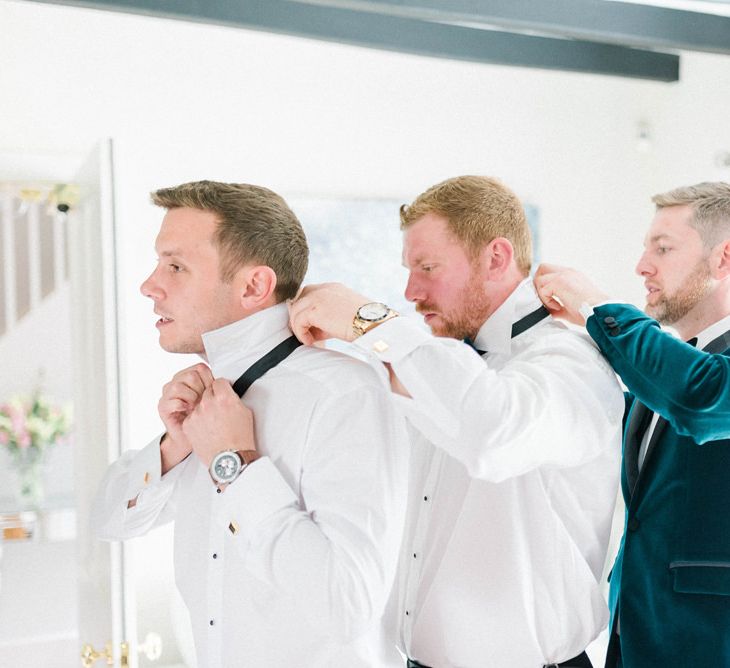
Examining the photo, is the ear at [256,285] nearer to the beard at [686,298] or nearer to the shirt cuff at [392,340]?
the shirt cuff at [392,340]

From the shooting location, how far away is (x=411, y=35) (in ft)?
14.2

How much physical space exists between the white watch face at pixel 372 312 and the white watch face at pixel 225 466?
0.29 meters

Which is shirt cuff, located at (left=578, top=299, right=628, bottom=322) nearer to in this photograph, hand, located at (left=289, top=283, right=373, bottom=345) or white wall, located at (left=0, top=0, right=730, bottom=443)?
hand, located at (left=289, top=283, right=373, bottom=345)

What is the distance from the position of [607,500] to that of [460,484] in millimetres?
269

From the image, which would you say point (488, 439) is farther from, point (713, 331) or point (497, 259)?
point (713, 331)

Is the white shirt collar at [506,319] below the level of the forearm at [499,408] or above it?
above

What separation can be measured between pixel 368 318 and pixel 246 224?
310mm

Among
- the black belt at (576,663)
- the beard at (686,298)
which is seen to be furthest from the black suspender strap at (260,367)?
the beard at (686,298)

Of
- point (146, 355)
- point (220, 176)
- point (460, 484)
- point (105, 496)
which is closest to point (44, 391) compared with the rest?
point (146, 355)

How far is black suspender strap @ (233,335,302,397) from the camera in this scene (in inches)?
56.0

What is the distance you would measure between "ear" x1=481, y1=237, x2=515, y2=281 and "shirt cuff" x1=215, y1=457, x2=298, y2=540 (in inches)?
24.6

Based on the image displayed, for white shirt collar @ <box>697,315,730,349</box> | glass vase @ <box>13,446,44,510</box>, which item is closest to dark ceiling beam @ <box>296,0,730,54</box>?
white shirt collar @ <box>697,315,730,349</box>

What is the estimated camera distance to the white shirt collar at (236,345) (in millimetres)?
1443

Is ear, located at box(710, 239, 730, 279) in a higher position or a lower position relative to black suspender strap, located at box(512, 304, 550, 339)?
higher
